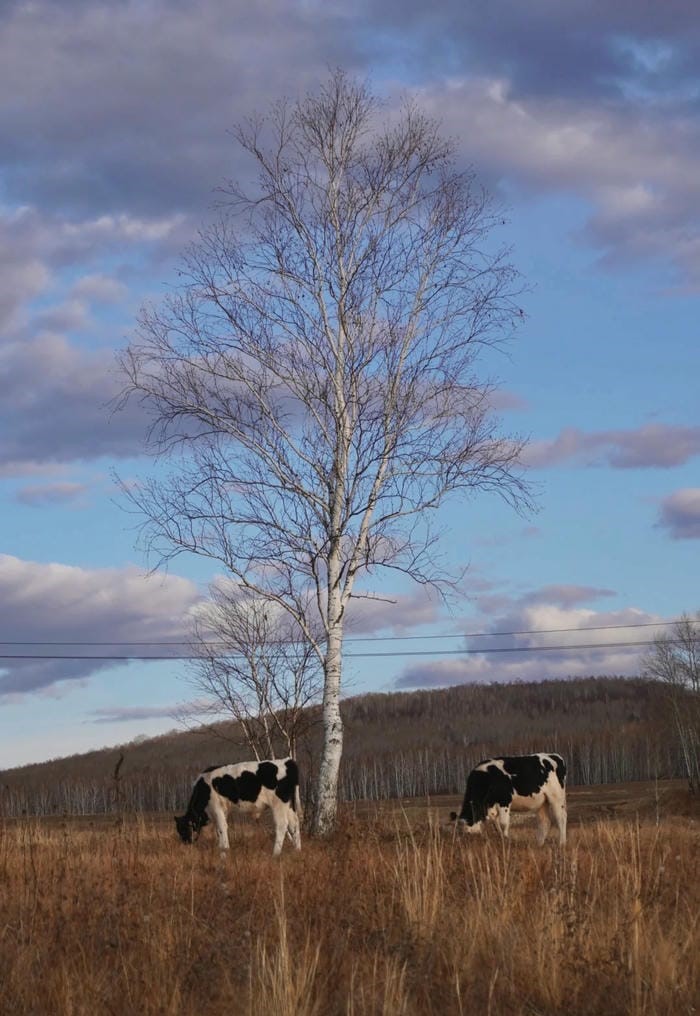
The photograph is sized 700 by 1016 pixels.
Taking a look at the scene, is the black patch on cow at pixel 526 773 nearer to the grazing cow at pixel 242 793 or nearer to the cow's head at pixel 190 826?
the grazing cow at pixel 242 793

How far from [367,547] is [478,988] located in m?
13.0

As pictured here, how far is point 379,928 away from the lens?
7480 millimetres

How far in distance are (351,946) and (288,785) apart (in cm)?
1173

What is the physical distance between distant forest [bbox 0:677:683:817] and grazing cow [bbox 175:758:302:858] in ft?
118

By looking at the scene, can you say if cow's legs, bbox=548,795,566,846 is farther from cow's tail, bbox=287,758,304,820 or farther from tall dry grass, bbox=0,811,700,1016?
tall dry grass, bbox=0,811,700,1016

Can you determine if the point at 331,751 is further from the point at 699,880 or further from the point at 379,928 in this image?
the point at 379,928

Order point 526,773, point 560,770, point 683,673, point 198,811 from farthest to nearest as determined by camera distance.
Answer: point 683,673 → point 560,770 → point 526,773 → point 198,811

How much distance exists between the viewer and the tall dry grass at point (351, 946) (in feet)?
19.0

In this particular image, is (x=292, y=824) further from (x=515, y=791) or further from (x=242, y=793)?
(x=515, y=791)

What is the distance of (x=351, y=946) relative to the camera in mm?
7191

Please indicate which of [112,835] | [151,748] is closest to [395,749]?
[151,748]

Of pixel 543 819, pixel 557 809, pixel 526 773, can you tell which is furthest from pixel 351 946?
pixel 543 819

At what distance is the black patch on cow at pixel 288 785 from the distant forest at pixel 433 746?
36.2 meters

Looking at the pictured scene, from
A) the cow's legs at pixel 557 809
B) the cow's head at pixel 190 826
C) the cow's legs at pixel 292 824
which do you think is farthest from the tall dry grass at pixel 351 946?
the cow's legs at pixel 557 809
